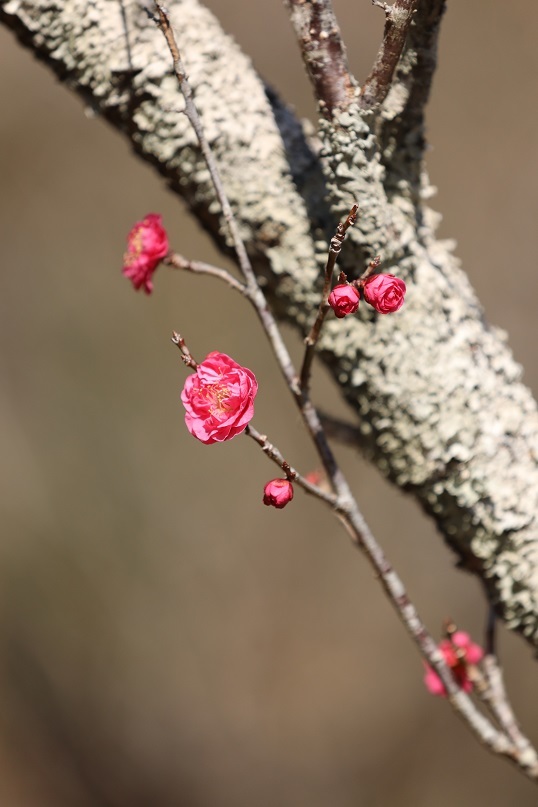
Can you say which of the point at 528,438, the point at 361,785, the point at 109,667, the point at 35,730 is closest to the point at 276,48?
the point at 528,438

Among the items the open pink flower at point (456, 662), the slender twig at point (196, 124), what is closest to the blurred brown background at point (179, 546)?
the open pink flower at point (456, 662)

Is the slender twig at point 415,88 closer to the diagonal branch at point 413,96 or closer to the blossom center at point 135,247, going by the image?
the diagonal branch at point 413,96

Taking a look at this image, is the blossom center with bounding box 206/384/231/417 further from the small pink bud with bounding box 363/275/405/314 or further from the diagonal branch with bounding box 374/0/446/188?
the diagonal branch with bounding box 374/0/446/188

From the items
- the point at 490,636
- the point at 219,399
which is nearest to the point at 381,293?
the point at 219,399

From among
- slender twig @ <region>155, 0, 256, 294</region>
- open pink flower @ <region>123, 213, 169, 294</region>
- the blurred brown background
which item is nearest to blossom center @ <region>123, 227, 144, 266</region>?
open pink flower @ <region>123, 213, 169, 294</region>

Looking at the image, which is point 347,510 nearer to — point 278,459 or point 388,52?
point 278,459
